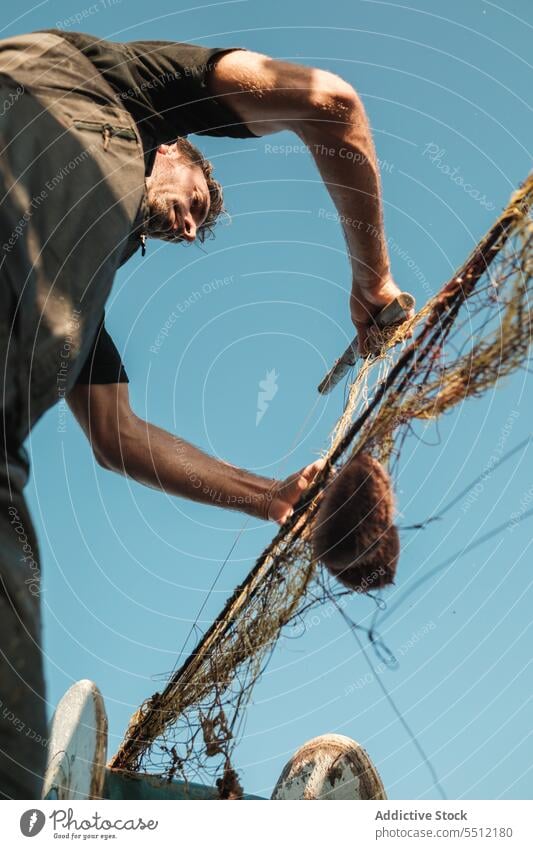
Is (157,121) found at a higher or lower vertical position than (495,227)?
higher

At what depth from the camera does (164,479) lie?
3475mm

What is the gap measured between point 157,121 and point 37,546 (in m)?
1.19

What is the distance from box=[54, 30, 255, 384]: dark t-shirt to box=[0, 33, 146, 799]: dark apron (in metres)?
0.07

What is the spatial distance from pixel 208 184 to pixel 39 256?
1.75 m

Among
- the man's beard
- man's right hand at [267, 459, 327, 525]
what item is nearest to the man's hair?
the man's beard

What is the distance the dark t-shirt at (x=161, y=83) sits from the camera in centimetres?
256

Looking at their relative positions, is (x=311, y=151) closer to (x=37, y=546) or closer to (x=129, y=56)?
(x=129, y=56)

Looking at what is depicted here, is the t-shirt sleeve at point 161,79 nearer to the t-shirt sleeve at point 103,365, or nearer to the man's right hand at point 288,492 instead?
the t-shirt sleeve at point 103,365

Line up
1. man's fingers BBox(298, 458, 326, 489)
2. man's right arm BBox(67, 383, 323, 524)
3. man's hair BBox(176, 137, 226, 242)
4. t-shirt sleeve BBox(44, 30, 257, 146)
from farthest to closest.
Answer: man's hair BBox(176, 137, 226, 242), man's right arm BBox(67, 383, 323, 524), man's fingers BBox(298, 458, 326, 489), t-shirt sleeve BBox(44, 30, 257, 146)

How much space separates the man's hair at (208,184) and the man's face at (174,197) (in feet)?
0.20

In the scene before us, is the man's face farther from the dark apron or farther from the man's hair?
the dark apron

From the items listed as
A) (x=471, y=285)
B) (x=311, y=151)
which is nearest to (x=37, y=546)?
(x=471, y=285)

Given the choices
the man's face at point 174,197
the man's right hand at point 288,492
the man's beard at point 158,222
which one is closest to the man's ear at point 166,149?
the man's face at point 174,197

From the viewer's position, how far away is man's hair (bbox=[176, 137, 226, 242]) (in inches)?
139
